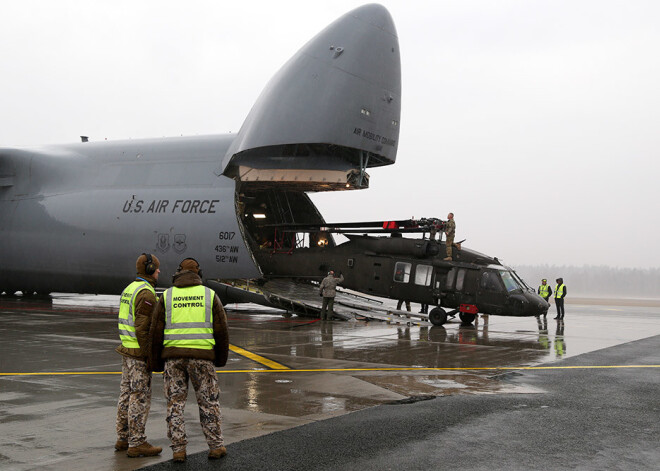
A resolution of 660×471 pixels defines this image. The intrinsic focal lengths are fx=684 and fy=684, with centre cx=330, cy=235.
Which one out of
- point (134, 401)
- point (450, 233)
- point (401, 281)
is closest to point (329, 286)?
point (401, 281)

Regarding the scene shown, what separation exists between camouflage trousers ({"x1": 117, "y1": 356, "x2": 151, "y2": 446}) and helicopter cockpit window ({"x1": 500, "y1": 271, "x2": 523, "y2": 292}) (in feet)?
48.6

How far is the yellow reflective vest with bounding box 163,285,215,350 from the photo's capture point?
20.7ft

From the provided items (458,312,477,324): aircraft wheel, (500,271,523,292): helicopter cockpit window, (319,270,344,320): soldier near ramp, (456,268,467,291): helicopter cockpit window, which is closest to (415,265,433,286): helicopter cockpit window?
(456,268,467,291): helicopter cockpit window

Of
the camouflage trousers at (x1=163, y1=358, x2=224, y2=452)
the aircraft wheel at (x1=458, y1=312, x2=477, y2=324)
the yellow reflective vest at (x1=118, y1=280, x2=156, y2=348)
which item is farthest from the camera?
the aircraft wheel at (x1=458, y1=312, x2=477, y2=324)

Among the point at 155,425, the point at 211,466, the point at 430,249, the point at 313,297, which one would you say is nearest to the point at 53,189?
the point at 313,297

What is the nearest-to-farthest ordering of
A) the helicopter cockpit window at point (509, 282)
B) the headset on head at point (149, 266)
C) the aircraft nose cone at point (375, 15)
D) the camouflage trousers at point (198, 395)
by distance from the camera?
the camouflage trousers at point (198, 395)
the headset on head at point (149, 266)
the aircraft nose cone at point (375, 15)
the helicopter cockpit window at point (509, 282)

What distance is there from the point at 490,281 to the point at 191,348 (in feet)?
48.5

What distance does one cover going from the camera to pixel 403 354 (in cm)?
1380

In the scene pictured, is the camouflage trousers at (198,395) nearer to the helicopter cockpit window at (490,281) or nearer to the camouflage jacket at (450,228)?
the helicopter cockpit window at (490,281)

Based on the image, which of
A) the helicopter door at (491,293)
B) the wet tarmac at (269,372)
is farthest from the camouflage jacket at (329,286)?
the helicopter door at (491,293)

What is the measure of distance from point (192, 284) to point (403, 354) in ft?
26.6

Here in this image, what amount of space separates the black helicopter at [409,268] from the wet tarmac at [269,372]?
0.86 meters

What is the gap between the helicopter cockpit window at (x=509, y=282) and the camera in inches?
778

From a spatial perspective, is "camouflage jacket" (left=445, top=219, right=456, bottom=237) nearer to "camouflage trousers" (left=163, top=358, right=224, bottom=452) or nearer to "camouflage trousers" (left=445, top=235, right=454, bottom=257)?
"camouflage trousers" (left=445, top=235, right=454, bottom=257)
